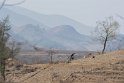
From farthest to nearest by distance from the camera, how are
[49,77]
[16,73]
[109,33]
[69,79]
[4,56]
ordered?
[109,33]
[16,73]
[4,56]
[49,77]
[69,79]

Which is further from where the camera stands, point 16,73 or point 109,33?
point 109,33

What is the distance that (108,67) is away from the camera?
38625mm

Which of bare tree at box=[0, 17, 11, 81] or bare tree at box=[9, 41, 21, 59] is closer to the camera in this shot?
bare tree at box=[0, 17, 11, 81]

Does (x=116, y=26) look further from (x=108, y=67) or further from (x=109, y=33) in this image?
(x=108, y=67)

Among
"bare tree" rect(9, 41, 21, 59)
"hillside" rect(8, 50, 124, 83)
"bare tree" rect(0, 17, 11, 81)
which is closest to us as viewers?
"hillside" rect(8, 50, 124, 83)

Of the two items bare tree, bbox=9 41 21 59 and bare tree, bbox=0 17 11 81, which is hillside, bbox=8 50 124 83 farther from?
bare tree, bbox=9 41 21 59

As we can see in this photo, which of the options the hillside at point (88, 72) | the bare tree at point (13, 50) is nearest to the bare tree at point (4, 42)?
the bare tree at point (13, 50)

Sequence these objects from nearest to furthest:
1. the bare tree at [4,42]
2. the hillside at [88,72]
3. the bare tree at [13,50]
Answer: the hillside at [88,72] → the bare tree at [4,42] → the bare tree at [13,50]

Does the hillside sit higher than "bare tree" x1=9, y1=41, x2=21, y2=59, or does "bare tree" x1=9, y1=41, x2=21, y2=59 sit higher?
"bare tree" x1=9, y1=41, x2=21, y2=59

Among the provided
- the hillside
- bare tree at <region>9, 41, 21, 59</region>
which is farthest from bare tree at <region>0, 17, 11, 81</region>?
the hillside

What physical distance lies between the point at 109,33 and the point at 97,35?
2869mm

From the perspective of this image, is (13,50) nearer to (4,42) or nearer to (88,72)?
(4,42)

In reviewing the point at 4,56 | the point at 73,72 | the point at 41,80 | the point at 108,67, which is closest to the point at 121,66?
the point at 108,67

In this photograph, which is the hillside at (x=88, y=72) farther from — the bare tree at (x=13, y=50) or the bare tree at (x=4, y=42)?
the bare tree at (x=13, y=50)
